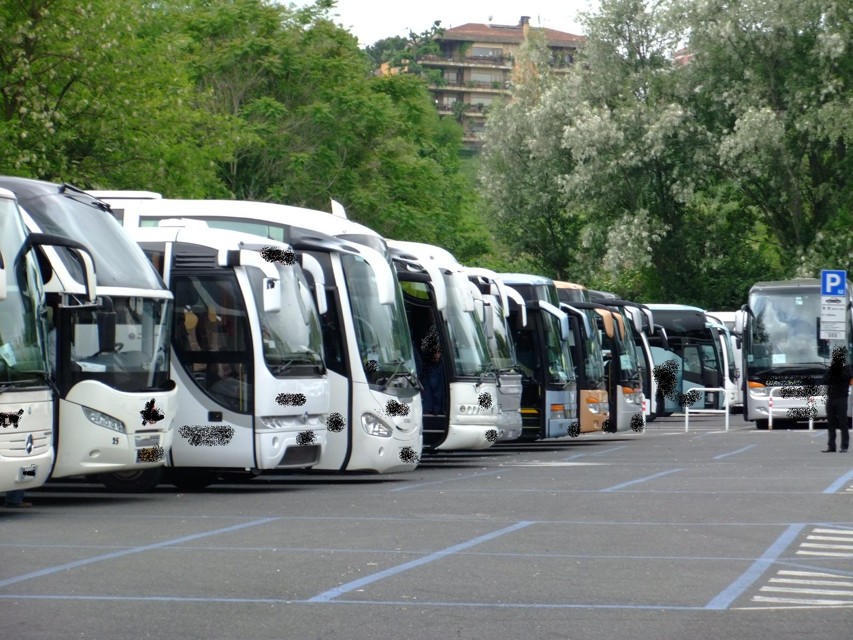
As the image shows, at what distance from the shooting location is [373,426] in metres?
19.6

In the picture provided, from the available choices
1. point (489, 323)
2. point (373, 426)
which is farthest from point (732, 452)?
point (373, 426)

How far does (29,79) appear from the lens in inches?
1180

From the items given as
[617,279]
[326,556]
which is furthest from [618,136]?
[326,556]

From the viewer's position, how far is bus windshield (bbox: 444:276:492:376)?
24.6 m

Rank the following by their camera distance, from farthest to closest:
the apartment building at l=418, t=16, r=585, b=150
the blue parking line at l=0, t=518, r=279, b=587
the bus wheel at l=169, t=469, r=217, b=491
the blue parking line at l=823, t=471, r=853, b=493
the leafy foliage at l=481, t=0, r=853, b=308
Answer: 1. the apartment building at l=418, t=16, r=585, b=150
2. the leafy foliage at l=481, t=0, r=853, b=308
3. the bus wheel at l=169, t=469, r=217, b=491
4. the blue parking line at l=823, t=471, r=853, b=493
5. the blue parking line at l=0, t=518, r=279, b=587

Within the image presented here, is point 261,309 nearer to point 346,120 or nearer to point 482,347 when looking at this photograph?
point 482,347

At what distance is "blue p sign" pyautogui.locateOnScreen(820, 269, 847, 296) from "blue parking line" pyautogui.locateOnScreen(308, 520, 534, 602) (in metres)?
23.1

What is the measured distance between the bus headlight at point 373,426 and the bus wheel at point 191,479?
1790mm

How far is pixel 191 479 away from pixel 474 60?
149 meters

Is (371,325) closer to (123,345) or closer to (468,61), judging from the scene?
(123,345)

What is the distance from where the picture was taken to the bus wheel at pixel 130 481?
1845cm

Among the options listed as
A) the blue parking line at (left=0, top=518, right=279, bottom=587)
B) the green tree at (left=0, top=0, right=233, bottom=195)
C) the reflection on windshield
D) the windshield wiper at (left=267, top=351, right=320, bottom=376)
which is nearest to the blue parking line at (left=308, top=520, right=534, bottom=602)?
the blue parking line at (left=0, top=518, right=279, bottom=587)

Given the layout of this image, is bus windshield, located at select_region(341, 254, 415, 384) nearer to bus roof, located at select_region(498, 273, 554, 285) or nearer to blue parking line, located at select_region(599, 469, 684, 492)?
blue parking line, located at select_region(599, 469, 684, 492)

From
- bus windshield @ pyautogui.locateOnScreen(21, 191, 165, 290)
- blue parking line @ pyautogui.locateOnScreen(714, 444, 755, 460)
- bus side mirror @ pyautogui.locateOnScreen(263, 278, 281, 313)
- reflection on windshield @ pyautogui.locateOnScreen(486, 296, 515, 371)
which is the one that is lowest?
blue parking line @ pyautogui.locateOnScreen(714, 444, 755, 460)
